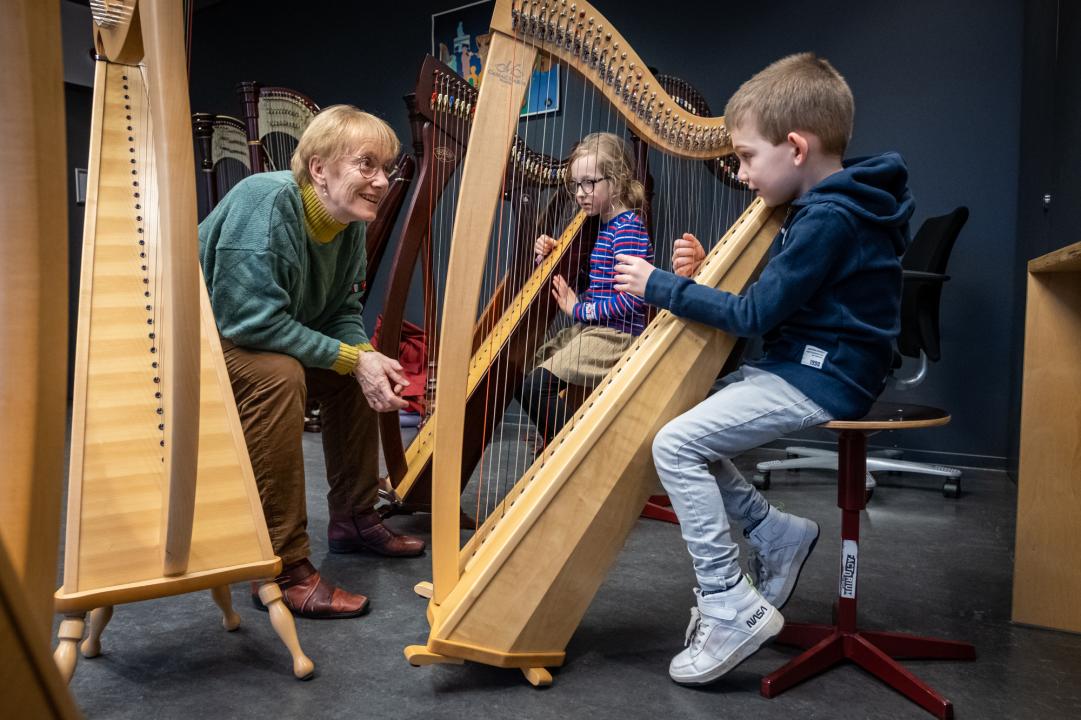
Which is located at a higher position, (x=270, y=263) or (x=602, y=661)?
(x=270, y=263)

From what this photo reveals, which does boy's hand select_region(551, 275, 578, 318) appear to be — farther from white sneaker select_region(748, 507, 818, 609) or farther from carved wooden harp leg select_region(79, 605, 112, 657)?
carved wooden harp leg select_region(79, 605, 112, 657)

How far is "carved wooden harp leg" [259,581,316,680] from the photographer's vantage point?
57.9 inches

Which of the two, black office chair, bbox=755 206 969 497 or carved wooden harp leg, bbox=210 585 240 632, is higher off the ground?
black office chair, bbox=755 206 969 497

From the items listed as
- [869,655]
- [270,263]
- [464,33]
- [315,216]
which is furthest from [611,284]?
[464,33]

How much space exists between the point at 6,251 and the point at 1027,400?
1940 mm

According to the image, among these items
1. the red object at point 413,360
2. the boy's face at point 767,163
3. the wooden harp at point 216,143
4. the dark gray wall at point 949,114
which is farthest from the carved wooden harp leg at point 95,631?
the dark gray wall at point 949,114

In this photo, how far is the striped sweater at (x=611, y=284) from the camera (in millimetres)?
2158

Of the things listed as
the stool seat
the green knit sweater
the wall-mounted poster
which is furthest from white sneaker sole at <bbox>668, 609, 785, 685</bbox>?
the wall-mounted poster

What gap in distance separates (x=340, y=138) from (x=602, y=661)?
4.15 ft

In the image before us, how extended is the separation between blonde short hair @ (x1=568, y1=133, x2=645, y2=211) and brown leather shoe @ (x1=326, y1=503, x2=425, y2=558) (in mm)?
1174

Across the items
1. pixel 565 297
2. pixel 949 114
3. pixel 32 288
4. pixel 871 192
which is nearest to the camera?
pixel 32 288

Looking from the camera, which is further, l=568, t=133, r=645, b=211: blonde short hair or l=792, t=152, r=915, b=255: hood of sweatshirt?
l=568, t=133, r=645, b=211: blonde short hair

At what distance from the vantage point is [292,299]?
1.87 m

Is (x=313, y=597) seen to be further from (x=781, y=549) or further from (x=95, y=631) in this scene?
(x=781, y=549)
